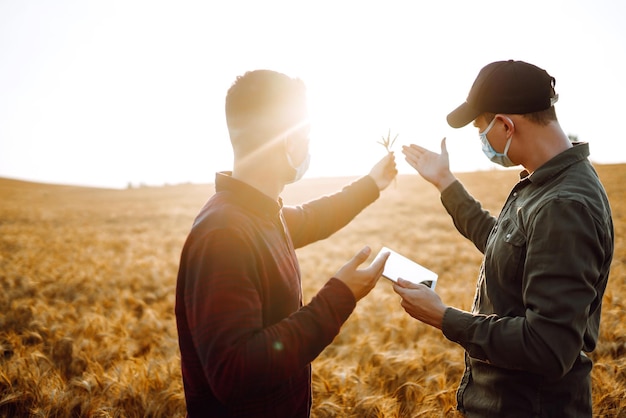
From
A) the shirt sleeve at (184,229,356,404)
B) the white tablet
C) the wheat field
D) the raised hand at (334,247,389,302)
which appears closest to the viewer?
the shirt sleeve at (184,229,356,404)

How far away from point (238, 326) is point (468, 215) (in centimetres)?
200

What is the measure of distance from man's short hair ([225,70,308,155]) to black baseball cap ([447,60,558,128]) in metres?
1.03

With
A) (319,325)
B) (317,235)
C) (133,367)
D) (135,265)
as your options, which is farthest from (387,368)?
(135,265)

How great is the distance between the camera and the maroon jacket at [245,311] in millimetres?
1581

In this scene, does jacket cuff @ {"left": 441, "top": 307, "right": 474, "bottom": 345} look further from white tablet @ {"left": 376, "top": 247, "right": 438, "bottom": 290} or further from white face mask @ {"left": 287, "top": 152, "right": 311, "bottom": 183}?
white face mask @ {"left": 287, "top": 152, "right": 311, "bottom": 183}

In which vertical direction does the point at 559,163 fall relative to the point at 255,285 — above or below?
above

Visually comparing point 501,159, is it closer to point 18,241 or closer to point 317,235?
point 317,235

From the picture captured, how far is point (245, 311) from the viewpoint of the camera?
160 centimetres

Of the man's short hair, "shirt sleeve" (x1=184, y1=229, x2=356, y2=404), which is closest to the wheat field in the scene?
"shirt sleeve" (x1=184, y1=229, x2=356, y2=404)

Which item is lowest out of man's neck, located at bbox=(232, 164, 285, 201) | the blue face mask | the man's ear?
man's neck, located at bbox=(232, 164, 285, 201)

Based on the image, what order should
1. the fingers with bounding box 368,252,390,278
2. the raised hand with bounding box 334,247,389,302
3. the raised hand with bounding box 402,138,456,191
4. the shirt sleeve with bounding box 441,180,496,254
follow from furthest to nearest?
the raised hand with bounding box 402,138,456,191
the shirt sleeve with bounding box 441,180,496,254
the fingers with bounding box 368,252,390,278
the raised hand with bounding box 334,247,389,302

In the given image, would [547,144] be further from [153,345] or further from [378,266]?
[153,345]

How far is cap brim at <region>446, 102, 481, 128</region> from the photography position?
2.31 meters

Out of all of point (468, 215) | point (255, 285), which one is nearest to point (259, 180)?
point (255, 285)
